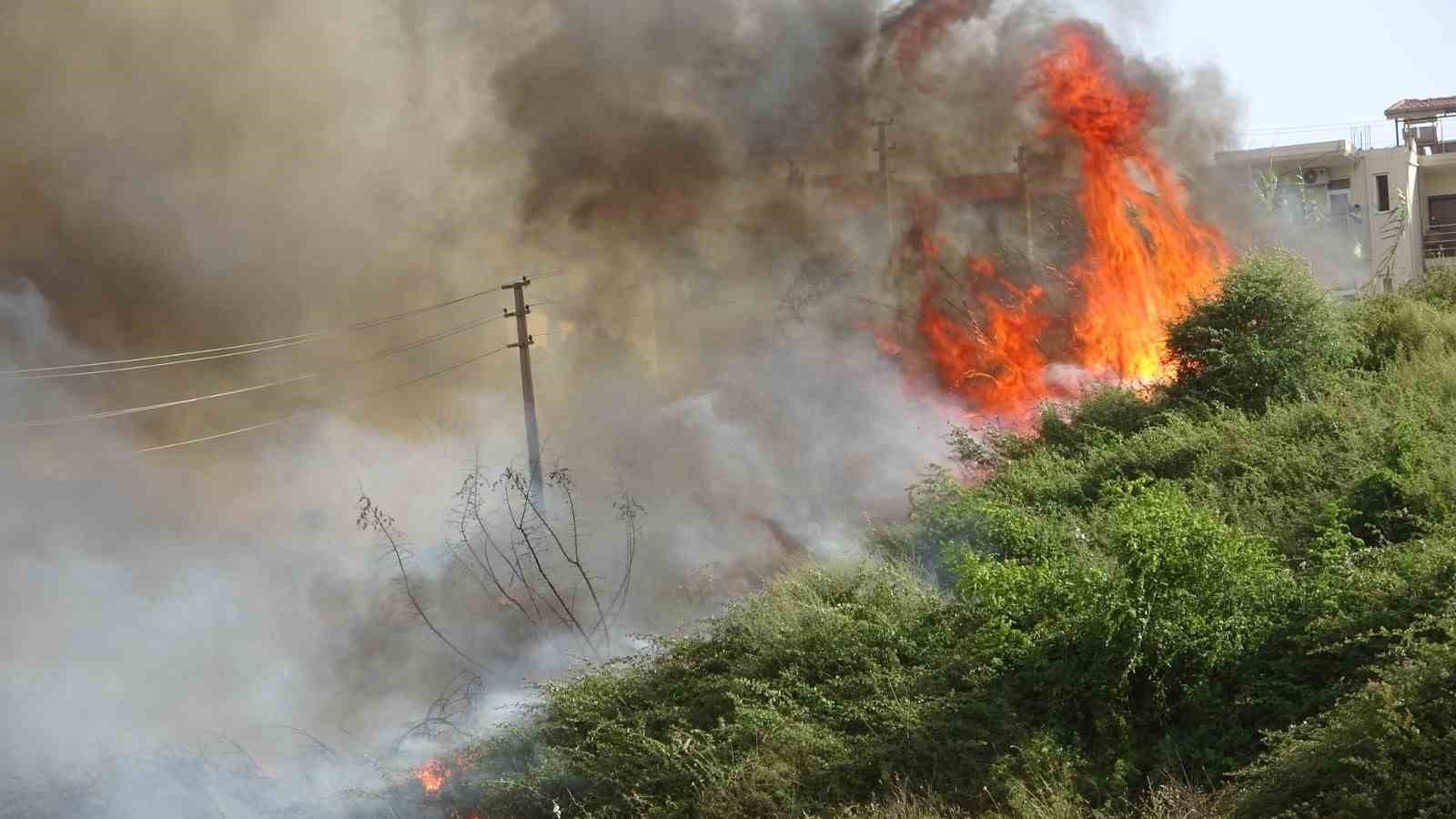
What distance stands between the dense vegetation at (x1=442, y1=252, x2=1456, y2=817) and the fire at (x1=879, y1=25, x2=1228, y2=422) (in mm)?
4355

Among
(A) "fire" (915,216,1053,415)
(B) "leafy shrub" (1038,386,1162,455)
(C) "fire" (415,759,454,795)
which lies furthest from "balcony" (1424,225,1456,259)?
(C) "fire" (415,759,454,795)

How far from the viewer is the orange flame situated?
18.5 m

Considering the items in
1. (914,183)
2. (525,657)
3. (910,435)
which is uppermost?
(914,183)

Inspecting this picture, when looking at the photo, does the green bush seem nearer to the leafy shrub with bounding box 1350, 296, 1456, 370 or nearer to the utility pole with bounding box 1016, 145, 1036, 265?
the leafy shrub with bounding box 1350, 296, 1456, 370

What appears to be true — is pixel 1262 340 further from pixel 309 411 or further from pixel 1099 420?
pixel 309 411

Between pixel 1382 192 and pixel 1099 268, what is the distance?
536 inches

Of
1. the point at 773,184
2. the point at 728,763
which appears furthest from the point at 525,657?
the point at 773,184

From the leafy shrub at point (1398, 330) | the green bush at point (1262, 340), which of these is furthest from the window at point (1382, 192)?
the green bush at point (1262, 340)

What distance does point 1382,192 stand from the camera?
28.8 metres

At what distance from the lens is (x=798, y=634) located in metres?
11.4

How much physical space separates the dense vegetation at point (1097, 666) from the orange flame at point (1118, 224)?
4.41 meters

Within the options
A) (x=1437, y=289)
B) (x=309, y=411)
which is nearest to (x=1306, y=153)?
(x=1437, y=289)

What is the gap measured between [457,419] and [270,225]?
4.60 metres

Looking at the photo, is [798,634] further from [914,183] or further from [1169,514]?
[914,183]
